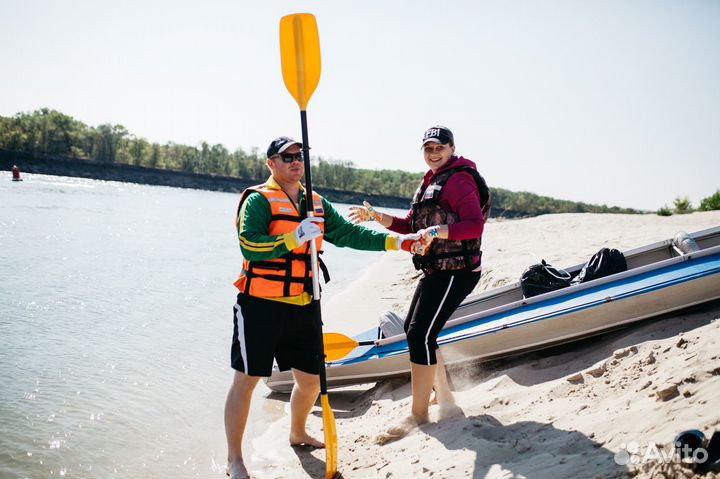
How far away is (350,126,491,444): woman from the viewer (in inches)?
135

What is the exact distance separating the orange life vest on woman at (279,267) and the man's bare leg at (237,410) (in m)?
0.52

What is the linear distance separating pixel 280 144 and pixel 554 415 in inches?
92.3

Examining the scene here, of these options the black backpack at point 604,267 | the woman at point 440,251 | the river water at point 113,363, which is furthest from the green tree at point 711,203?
the woman at point 440,251

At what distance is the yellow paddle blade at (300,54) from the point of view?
3.82m

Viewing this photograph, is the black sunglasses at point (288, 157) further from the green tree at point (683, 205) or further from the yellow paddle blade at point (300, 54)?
the green tree at point (683, 205)

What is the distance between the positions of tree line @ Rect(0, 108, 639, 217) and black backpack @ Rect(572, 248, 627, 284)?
180 feet

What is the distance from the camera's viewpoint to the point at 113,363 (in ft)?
19.9

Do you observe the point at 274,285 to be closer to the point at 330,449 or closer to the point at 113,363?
the point at 330,449

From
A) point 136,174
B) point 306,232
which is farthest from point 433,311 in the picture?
point 136,174

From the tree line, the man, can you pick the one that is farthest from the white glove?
the tree line

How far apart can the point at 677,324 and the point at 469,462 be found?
2208 mm

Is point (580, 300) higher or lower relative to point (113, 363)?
higher

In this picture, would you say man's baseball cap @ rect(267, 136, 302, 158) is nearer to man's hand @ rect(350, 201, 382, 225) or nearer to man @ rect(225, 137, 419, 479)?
man @ rect(225, 137, 419, 479)

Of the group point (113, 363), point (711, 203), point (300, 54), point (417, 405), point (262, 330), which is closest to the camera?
point (262, 330)
